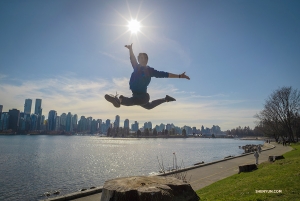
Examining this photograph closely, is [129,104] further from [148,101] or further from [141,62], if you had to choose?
[141,62]

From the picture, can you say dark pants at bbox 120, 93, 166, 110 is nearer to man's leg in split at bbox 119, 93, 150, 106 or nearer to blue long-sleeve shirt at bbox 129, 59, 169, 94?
man's leg in split at bbox 119, 93, 150, 106

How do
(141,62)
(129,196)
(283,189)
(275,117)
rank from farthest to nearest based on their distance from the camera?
(275,117)
(283,189)
(129,196)
(141,62)

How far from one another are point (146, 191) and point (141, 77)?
3.27 m

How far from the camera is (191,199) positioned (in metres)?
6.88

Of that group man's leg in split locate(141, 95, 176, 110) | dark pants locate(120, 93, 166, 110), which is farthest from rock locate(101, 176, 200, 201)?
dark pants locate(120, 93, 166, 110)

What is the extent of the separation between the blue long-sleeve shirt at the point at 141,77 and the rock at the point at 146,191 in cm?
295

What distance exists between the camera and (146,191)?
583cm

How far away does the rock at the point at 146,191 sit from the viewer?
5777 mm

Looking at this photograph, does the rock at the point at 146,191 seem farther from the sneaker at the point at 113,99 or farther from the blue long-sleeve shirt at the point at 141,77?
the blue long-sleeve shirt at the point at 141,77

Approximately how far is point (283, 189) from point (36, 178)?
A: 89.5 feet

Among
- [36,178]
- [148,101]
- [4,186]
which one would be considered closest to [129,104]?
[148,101]

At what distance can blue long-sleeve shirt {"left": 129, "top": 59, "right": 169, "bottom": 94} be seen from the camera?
498 cm

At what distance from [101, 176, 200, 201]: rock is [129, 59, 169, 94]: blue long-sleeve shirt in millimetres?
2946

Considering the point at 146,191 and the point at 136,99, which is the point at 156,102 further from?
the point at 146,191
